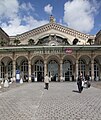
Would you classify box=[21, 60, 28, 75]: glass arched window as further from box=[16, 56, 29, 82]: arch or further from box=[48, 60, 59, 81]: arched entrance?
box=[48, 60, 59, 81]: arched entrance

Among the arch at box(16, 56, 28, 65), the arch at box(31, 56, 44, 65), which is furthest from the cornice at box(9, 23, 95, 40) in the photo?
the arch at box(16, 56, 28, 65)

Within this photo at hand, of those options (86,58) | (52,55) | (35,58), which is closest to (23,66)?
(35,58)

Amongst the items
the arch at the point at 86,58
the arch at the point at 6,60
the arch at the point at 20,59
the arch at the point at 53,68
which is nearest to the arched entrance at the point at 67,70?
the arch at the point at 53,68

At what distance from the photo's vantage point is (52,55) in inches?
1555

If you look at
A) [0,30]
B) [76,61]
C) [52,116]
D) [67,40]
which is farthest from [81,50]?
[52,116]

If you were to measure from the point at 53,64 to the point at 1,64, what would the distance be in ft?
35.6

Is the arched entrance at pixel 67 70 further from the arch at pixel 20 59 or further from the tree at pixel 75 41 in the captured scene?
the arch at pixel 20 59

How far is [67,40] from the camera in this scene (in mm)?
48688

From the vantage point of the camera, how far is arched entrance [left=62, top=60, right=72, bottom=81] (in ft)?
141

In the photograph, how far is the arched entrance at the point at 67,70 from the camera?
4288 cm

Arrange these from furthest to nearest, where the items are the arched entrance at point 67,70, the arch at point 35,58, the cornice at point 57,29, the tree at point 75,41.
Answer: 1. the cornice at point 57,29
2. the tree at point 75,41
3. the arched entrance at point 67,70
4. the arch at point 35,58

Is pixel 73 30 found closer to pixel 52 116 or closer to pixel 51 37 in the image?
pixel 51 37

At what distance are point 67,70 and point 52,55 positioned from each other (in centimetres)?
561

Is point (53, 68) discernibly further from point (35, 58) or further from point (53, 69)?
point (35, 58)
